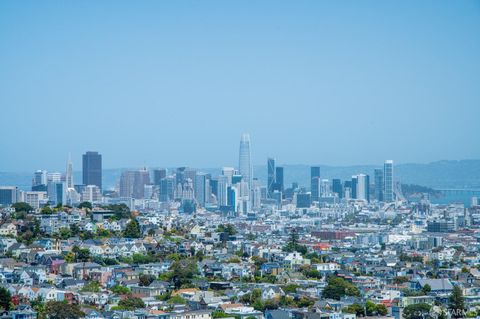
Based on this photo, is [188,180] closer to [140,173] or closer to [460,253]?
[140,173]

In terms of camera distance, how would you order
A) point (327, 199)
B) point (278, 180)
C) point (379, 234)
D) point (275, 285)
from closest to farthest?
point (275, 285) < point (379, 234) < point (327, 199) < point (278, 180)

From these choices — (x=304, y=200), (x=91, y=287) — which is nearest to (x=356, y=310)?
(x=91, y=287)

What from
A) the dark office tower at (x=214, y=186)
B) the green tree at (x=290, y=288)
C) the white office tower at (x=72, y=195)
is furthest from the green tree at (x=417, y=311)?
the dark office tower at (x=214, y=186)

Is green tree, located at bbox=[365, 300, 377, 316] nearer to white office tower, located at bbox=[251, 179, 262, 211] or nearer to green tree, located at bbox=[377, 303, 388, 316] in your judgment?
green tree, located at bbox=[377, 303, 388, 316]

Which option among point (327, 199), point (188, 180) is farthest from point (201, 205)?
point (327, 199)

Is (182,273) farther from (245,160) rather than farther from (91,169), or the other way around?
(245,160)

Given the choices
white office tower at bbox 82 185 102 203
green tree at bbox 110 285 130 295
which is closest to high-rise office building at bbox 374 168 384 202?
white office tower at bbox 82 185 102 203
